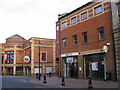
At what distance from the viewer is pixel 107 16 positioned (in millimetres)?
23203

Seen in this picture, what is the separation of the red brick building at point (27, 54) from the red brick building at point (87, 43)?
18.3 meters

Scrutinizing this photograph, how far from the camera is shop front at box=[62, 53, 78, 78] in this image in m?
29.7

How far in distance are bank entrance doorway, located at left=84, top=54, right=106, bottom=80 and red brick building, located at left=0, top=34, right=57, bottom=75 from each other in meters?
25.5

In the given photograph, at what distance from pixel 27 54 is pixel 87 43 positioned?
31.7m

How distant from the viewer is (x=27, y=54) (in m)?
55.1

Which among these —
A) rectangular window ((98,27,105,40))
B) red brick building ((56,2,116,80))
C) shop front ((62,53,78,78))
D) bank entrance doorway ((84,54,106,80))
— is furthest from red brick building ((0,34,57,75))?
rectangular window ((98,27,105,40))

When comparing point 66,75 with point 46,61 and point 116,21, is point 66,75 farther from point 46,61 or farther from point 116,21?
point 46,61

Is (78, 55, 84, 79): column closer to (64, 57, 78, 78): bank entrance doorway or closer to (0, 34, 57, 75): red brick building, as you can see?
(64, 57, 78, 78): bank entrance doorway

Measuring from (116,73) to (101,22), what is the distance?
7100 millimetres

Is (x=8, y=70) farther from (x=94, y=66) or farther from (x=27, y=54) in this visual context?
(x=94, y=66)

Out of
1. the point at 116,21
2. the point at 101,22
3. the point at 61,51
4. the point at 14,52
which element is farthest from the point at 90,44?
the point at 14,52

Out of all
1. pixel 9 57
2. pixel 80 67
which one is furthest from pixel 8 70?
pixel 80 67

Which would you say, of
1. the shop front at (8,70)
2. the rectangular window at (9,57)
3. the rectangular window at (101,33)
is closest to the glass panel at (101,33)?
the rectangular window at (101,33)

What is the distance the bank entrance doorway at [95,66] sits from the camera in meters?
23.9
